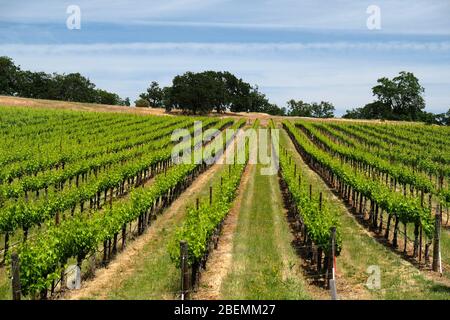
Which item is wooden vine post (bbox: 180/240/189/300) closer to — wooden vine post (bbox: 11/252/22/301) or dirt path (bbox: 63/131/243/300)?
dirt path (bbox: 63/131/243/300)

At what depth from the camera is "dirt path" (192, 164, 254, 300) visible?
16.7 meters

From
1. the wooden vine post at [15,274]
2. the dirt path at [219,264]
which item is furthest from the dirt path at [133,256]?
the wooden vine post at [15,274]

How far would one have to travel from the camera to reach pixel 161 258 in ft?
68.4

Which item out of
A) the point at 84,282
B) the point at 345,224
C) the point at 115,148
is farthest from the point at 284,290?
the point at 115,148

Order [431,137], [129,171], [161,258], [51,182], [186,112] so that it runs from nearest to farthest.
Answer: [161,258] → [51,182] → [129,171] → [431,137] → [186,112]

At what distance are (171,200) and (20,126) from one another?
146ft

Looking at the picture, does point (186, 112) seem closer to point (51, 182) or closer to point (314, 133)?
point (314, 133)

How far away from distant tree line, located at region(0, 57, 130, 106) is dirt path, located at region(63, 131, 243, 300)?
418ft

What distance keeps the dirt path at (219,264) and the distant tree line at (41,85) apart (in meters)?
133

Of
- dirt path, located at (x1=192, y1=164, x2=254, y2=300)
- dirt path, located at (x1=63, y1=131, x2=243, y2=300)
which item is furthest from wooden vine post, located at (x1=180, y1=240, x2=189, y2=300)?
dirt path, located at (x1=63, y1=131, x2=243, y2=300)

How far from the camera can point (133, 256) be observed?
21.4 m

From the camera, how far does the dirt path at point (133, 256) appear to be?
17047mm

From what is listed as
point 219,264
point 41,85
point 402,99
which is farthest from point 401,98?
point 219,264

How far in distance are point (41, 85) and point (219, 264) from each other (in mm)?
146010
